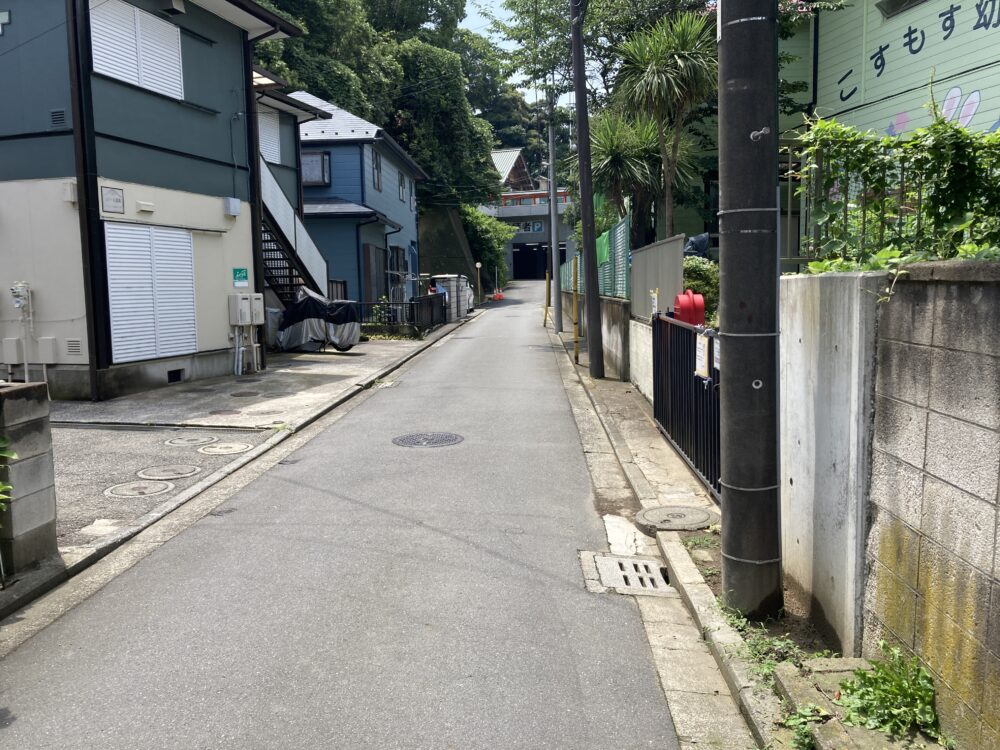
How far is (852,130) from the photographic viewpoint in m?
4.14

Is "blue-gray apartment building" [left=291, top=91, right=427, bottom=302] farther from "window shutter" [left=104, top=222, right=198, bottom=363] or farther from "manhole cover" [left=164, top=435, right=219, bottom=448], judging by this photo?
"manhole cover" [left=164, top=435, right=219, bottom=448]

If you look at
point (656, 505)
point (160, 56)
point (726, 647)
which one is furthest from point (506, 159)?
point (726, 647)

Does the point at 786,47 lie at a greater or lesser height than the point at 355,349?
greater

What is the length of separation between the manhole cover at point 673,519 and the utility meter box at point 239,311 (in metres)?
11.3

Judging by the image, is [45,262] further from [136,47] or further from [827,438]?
[827,438]

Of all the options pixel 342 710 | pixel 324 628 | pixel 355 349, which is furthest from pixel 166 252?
pixel 342 710

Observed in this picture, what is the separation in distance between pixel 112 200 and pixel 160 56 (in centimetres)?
306

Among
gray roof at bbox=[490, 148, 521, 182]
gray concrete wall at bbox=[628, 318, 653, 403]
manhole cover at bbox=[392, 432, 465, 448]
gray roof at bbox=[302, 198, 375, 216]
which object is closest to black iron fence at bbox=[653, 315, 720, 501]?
gray concrete wall at bbox=[628, 318, 653, 403]

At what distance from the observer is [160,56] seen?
14164 mm

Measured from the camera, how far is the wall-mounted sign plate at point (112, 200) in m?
12.7

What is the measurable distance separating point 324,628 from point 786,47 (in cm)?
1843

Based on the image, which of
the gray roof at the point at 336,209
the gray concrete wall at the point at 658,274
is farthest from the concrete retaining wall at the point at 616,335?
the gray roof at the point at 336,209

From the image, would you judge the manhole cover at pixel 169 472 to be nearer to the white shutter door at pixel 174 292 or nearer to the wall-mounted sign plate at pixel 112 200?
the wall-mounted sign plate at pixel 112 200

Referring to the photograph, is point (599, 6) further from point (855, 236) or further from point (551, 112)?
point (855, 236)
